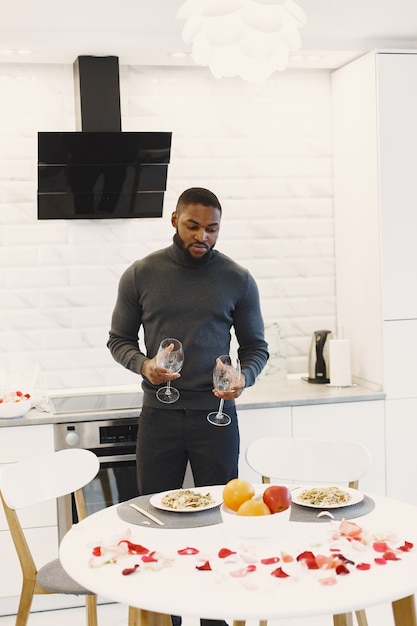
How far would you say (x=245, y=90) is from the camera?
15.4ft

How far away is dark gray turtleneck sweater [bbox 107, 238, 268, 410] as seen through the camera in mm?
3342

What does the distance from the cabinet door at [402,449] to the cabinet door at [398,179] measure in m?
0.46

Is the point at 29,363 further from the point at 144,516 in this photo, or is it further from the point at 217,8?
the point at 217,8

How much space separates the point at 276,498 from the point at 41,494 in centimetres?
111

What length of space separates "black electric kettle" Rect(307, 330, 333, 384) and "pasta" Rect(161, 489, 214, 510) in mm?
2019

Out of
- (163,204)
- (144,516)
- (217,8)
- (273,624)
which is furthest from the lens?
(163,204)

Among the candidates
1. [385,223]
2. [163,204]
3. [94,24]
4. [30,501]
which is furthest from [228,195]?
[30,501]

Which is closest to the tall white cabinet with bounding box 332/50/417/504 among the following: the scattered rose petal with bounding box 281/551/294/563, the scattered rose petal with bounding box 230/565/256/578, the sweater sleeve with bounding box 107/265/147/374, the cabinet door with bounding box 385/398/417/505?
the cabinet door with bounding box 385/398/417/505

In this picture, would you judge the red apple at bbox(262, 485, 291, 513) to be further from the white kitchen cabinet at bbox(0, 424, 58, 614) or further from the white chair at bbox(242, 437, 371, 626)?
the white kitchen cabinet at bbox(0, 424, 58, 614)

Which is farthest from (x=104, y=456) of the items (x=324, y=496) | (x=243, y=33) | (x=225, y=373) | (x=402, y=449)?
(x=243, y=33)

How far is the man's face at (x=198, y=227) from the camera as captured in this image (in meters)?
3.28

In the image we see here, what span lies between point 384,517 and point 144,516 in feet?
2.30

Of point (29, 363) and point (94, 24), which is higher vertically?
point (94, 24)

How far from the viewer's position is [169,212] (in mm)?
4656
